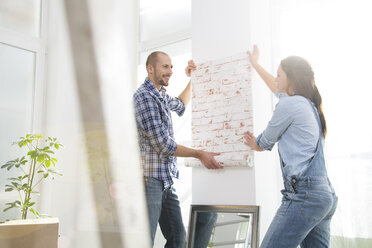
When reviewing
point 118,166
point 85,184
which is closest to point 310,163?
point 118,166

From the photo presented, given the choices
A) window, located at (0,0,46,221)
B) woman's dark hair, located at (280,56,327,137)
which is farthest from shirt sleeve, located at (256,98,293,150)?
window, located at (0,0,46,221)

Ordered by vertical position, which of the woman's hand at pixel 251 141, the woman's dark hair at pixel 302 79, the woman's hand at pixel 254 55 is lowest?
the woman's hand at pixel 251 141

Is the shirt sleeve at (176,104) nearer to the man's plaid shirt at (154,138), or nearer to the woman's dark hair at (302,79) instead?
the man's plaid shirt at (154,138)

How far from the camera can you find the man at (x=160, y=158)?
86.7 inches

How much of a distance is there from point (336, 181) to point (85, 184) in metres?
2.36

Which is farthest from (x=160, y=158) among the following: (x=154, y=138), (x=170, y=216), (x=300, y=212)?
(x=300, y=212)

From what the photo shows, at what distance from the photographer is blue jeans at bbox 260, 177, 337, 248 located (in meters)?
1.63

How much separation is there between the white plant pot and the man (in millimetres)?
551

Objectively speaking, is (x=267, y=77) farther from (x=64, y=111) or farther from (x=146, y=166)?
(x=64, y=111)

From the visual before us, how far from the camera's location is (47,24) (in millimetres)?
4027

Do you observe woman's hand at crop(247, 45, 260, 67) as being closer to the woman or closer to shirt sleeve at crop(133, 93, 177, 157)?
the woman

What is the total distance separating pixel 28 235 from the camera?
204 cm

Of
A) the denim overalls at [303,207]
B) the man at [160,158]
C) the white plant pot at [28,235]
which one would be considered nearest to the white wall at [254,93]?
the man at [160,158]

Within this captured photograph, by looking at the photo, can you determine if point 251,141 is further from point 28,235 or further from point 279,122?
point 28,235
